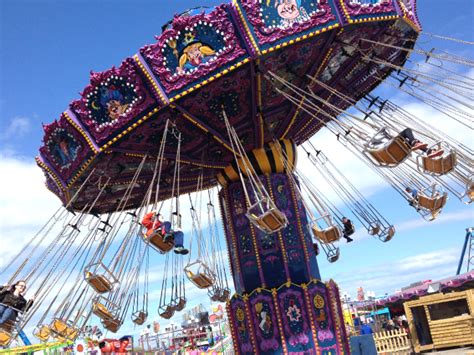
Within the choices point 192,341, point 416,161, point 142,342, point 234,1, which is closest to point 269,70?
point 234,1

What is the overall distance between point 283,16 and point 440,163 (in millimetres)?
3290

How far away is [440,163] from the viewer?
23.0ft

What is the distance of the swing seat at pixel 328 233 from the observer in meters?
9.08

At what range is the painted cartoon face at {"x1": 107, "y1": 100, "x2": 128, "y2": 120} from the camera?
8.59m

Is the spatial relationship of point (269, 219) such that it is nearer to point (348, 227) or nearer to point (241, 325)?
point (241, 325)

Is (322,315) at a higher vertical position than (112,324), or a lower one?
lower

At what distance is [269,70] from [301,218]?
3.53m

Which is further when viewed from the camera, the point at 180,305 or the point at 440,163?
the point at 180,305

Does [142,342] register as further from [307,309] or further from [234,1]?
[234,1]

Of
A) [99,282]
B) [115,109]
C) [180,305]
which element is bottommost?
[99,282]

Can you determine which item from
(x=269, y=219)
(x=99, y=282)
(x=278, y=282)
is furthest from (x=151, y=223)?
(x=278, y=282)

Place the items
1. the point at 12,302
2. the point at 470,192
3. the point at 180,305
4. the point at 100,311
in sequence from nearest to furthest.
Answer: the point at 470,192, the point at 12,302, the point at 100,311, the point at 180,305

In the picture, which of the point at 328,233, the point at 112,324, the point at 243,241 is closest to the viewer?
the point at 328,233

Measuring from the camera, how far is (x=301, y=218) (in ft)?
34.8
